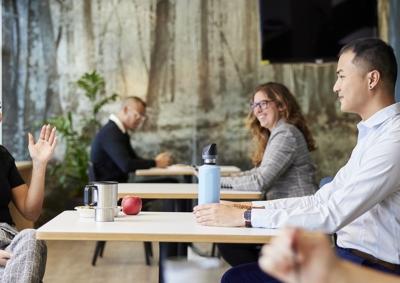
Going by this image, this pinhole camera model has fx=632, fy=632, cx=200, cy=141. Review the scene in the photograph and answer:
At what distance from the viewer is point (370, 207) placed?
6.24ft

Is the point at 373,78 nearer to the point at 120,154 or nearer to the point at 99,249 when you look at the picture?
the point at 120,154

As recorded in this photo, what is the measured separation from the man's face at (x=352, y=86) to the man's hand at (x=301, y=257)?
1.44m

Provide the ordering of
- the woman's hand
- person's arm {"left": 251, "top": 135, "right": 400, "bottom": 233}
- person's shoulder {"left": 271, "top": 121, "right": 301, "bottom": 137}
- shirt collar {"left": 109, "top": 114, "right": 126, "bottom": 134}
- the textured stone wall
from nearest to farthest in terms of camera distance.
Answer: person's arm {"left": 251, "top": 135, "right": 400, "bottom": 233} → the woman's hand → person's shoulder {"left": 271, "top": 121, "right": 301, "bottom": 137} → shirt collar {"left": 109, "top": 114, "right": 126, "bottom": 134} → the textured stone wall

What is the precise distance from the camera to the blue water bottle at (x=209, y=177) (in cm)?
223

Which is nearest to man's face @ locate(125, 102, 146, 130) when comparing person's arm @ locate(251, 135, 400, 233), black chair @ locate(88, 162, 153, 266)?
black chair @ locate(88, 162, 153, 266)

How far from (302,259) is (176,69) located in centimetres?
600

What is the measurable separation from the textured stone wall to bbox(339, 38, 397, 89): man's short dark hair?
4.50m

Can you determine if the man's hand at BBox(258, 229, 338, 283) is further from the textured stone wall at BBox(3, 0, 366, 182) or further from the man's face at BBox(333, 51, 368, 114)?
the textured stone wall at BBox(3, 0, 366, 182)

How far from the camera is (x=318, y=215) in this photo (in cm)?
192

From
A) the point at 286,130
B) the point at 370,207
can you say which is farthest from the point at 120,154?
the point at 370,207

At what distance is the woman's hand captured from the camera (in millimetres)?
2576

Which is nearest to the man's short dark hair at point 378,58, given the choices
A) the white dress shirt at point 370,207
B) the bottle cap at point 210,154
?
the white dress shirt at point 370,207

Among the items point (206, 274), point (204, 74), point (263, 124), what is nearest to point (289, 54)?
point (204, 74)

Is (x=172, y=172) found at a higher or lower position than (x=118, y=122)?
lower
